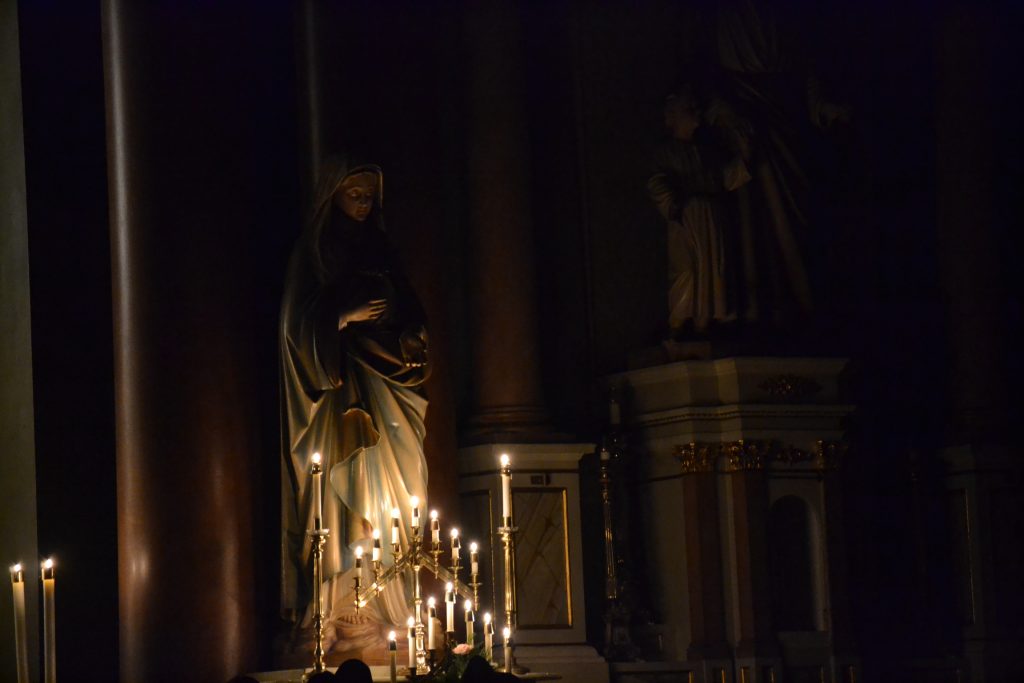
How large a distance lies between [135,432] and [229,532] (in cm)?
80

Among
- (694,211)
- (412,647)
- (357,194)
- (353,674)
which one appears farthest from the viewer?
(694,211)

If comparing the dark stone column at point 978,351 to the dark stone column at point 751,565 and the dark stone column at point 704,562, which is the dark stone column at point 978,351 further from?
the dark stone column at point 704,562

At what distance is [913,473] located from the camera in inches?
519

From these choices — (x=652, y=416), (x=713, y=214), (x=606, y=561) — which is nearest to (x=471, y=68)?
(x=713, y=214)

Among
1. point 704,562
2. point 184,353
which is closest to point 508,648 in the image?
point 184,353

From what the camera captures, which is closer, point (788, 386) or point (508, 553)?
point (508, 553)

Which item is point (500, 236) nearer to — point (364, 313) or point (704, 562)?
point (364, 313)

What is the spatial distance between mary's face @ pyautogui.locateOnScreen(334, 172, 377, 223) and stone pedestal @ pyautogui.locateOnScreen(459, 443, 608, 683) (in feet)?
7.12

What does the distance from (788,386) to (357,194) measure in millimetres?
3388

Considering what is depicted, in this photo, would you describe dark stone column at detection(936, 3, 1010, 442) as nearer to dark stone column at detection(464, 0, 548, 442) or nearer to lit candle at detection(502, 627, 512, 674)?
dark stone column at detection(464, 0, 548, 442)

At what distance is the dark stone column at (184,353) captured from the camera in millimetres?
10219

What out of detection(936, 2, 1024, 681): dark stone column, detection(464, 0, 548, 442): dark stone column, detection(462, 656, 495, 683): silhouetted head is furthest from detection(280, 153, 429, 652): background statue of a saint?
detection(936, 2, 1024, 681): dark stone column

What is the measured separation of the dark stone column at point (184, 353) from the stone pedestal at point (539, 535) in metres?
1.64

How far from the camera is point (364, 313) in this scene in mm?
10438
